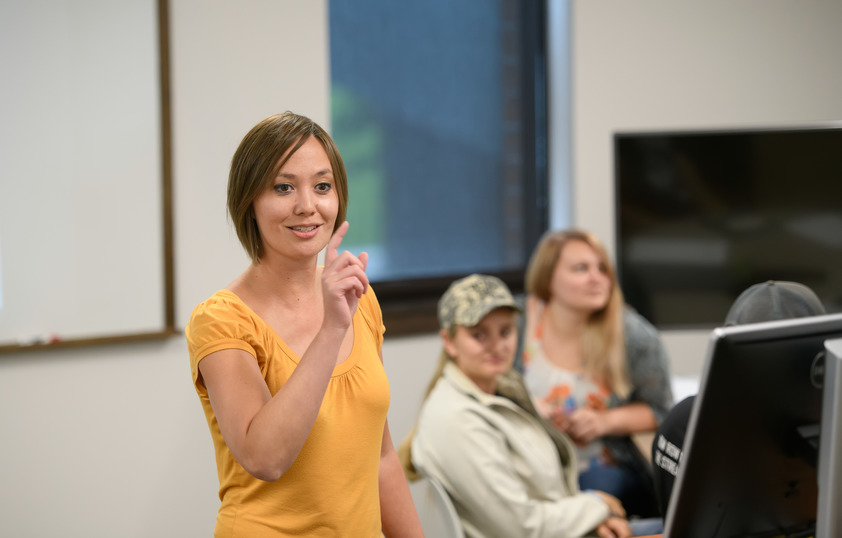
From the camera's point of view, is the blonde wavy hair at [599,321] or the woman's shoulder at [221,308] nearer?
the woman's shoulder at [221,308]

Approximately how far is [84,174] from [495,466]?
4.27 ft

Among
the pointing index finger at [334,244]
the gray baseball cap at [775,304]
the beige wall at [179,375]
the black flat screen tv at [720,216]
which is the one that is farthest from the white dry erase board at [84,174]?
the gray baseball cap at [775,304]

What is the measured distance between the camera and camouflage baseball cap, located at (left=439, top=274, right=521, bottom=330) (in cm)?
185

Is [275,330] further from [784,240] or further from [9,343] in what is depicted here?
[784,240]

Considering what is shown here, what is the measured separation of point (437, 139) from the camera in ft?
10.1

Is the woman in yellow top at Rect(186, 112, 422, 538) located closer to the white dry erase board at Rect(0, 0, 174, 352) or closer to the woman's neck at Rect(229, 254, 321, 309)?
the woman's neck at Rect(229, 254, 321, 309)

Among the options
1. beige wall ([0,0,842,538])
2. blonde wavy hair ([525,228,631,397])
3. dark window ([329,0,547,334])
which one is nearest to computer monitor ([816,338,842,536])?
blonde wavy hair ([525,228,631,397])

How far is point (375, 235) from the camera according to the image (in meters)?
2.94

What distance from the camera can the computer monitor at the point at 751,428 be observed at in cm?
88

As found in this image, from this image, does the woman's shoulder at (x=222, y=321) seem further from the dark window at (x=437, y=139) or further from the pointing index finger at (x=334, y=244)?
the dark window at (x=437, y=139)

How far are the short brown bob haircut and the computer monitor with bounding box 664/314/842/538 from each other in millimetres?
569

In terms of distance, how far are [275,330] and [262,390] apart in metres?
0.09

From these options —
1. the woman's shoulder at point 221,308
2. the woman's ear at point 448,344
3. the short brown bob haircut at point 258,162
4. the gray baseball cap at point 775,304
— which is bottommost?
the woman's ear at point 448,344

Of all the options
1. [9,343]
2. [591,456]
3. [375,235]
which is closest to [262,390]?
[9,343]
